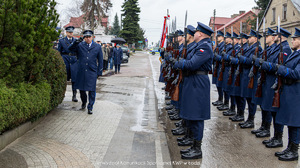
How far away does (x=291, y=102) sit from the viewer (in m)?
5.20

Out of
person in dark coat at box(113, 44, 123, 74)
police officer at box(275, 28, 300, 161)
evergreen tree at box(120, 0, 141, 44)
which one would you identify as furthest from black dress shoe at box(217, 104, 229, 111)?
evergreen tree at box(120, 0, 141, 44)

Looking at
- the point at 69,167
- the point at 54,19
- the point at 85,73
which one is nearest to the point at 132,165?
the point at 69,167

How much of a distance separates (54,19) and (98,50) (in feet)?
8.01

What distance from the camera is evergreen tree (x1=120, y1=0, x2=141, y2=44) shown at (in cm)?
6350

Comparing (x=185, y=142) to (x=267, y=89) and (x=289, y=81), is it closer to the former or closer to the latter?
(x=267, y=89)

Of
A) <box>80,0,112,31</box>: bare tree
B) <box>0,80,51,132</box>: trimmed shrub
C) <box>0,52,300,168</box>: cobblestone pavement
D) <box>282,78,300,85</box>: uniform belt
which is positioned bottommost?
<box>0,52,300,168</box>: cobblestone pavement

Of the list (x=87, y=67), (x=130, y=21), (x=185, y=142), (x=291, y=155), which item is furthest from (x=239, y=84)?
(x=130, y=21)

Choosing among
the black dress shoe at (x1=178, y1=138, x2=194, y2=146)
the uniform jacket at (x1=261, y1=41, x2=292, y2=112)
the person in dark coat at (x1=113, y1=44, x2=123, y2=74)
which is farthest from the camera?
the person in dark coat at (x1=113, y1=44, x2=123, y2=74)

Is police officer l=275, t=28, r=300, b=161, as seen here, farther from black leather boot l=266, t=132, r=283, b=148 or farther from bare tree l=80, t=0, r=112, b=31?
bare tree l=80, t=0, r=112, b=31

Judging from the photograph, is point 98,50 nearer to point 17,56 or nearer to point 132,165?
point 17,56

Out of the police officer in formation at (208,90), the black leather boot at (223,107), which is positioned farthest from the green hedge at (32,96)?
the black leather boot at (223,107)

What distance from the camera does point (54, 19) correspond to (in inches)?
224

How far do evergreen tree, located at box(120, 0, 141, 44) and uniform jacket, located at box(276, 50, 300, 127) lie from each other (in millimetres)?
58365

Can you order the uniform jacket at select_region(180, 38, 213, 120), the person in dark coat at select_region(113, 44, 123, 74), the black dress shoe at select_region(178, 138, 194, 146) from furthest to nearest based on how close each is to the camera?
the person in dark coat at select_region(113, 44, 123, 74) → the black dress shoe at select_region(178, 138, 194, 146) → the uniform jacket at select_region(180, 38, 213, 120)
